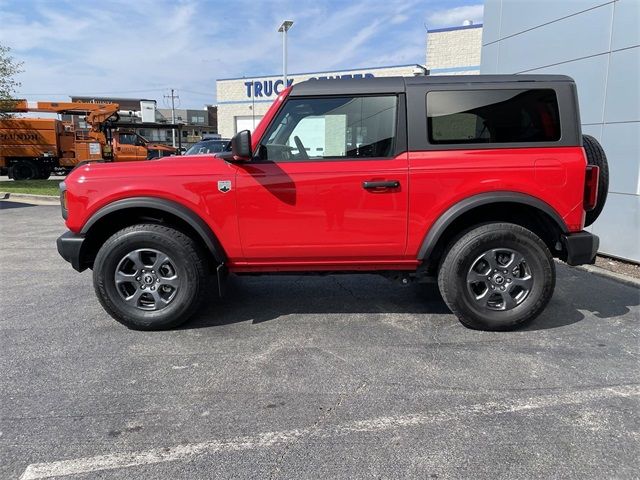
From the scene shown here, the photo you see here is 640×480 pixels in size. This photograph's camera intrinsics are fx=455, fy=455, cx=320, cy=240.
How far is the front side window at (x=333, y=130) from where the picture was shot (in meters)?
3.67

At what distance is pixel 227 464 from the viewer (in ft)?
7.28

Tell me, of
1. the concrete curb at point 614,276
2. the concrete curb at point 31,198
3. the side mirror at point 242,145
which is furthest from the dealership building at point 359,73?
the side mirror at point 242,145

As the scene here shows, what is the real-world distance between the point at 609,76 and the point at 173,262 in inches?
237

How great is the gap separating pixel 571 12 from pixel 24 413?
7.94 m

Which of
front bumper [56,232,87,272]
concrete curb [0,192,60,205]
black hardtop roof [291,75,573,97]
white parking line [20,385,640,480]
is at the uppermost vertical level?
black hardtop roof [291,75,573,97]

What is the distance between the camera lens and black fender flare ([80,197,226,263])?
11.8 feet

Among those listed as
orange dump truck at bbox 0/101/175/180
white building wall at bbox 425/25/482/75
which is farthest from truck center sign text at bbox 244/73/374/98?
white building wall at bbox 425/25/482/75

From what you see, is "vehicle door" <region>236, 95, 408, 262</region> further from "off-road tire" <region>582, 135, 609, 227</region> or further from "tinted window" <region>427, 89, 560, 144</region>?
"off-road tire" <region>582, 135, 609, 227</region>

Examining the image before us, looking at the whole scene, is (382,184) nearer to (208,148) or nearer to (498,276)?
(498,276)

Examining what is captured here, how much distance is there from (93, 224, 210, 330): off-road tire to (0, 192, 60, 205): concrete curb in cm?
1013

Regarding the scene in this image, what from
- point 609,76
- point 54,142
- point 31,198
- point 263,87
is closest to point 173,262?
point 609,76

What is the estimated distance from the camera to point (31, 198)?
12852 mm

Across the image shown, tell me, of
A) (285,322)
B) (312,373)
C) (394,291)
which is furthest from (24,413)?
(394,291)

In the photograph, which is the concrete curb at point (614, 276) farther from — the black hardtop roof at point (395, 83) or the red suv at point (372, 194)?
the black hardtop roof at point (395, 83)
